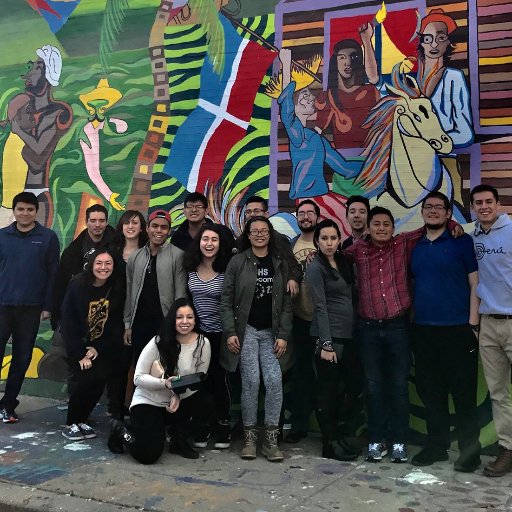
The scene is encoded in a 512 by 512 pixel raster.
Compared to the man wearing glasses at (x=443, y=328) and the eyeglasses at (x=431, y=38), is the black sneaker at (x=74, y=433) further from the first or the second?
the eyeglasses at (x=431, y=38)

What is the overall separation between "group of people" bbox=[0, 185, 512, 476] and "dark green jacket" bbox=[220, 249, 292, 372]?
0.04ft

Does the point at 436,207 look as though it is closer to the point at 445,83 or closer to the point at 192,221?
the point at 445,83

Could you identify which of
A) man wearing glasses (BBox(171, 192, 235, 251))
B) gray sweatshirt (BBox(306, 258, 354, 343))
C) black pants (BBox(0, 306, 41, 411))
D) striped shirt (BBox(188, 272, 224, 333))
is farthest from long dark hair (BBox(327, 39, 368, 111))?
black pants (BBox(0, 306, 41, 411))

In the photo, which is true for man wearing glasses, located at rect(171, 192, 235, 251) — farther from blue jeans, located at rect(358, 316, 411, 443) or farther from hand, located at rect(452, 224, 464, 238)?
hand, located at rect(452, 224, 464, 238)

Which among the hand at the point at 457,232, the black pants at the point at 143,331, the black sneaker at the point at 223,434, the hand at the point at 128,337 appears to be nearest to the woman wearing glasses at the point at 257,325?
the black sneaker at the point at 223,434

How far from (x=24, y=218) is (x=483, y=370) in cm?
457

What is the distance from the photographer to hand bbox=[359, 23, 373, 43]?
6.54m

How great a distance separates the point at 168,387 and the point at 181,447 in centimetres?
59

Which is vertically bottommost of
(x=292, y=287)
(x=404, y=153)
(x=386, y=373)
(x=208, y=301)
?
(x=386, y=373)

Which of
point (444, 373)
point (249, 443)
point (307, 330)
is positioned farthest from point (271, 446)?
point (444, 373)

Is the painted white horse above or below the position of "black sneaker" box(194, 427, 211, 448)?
above

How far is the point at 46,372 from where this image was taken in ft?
25.8

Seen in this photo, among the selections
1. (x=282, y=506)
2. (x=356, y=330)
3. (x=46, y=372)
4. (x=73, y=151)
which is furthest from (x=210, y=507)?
(x=73, y=151)

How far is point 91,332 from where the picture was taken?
5.88 meters
